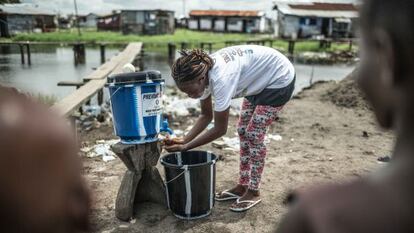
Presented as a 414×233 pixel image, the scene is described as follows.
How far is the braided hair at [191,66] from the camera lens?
3135 millimetres

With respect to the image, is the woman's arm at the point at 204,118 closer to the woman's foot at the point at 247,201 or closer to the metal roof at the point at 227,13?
the woman's foot at the point at 247,201

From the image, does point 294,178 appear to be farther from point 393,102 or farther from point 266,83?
point 393,102

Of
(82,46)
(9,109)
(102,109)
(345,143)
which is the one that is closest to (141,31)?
(82,46)

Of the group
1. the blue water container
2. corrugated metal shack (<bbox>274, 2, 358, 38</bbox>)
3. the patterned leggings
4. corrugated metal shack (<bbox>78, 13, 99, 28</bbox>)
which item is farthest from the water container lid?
corrugated metal shack (<bbox>78, 13, 99, 28</bbox>)

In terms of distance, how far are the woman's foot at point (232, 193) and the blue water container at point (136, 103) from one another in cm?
98

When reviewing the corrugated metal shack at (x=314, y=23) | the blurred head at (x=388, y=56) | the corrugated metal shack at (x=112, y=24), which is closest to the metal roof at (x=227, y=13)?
the corrugated metal shack at (x=112, y=24)

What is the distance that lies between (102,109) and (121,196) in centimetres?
510

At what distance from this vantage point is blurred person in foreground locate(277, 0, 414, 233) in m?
0.76

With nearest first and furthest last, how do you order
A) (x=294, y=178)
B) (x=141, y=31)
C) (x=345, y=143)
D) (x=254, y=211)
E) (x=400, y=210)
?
(x=400, y=210) → (x=254, y=211) → (x=294, y=178) → (x=345, y=143) → (x=141, y=31)

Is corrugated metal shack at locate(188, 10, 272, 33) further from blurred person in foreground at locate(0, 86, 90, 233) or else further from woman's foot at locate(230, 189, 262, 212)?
blurred person in foreground at locate(0, 86, 90, 233)

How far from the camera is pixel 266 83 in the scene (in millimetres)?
3488

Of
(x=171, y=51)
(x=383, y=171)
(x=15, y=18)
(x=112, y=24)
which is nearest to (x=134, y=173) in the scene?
(x=383, y=171)

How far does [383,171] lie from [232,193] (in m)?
3.21

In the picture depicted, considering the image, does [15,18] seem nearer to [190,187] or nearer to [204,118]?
[204,118]
